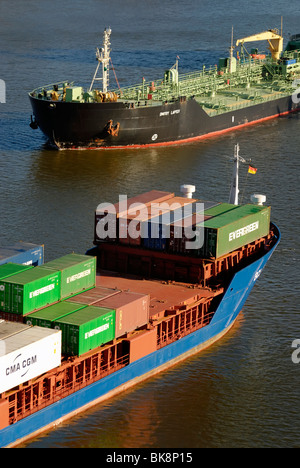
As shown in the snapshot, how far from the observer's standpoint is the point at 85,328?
39.6 meters

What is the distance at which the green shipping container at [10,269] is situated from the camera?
42.1m

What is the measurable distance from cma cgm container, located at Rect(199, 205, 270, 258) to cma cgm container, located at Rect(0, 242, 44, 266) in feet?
27.7

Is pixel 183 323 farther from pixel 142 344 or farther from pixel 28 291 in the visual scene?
pixel 28 291

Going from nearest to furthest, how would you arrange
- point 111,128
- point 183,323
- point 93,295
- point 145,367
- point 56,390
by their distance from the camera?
point 56,390, point 93,295, point 145,367, point 183,323, point 111,128

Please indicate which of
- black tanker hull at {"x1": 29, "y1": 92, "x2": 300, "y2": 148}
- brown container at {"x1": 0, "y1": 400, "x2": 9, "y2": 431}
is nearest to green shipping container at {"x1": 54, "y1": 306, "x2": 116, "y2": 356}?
brown container at {"x1": 0, "y1": 400, "x2": 9, "y2": 431}

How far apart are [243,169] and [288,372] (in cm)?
3612

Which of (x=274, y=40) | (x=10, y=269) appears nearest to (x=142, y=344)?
(x=10, y=269)

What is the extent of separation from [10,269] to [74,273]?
286cm

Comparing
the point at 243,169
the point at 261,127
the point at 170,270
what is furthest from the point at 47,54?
the point at 170,270

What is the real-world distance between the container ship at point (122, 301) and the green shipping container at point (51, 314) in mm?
43

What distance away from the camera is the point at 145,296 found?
43.4 meters

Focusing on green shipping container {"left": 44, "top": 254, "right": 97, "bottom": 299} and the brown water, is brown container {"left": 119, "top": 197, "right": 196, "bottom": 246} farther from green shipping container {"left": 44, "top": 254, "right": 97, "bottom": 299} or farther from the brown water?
the brown water

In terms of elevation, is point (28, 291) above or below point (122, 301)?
above

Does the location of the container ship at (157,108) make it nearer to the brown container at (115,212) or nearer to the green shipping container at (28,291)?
the brown container at (115,212)
